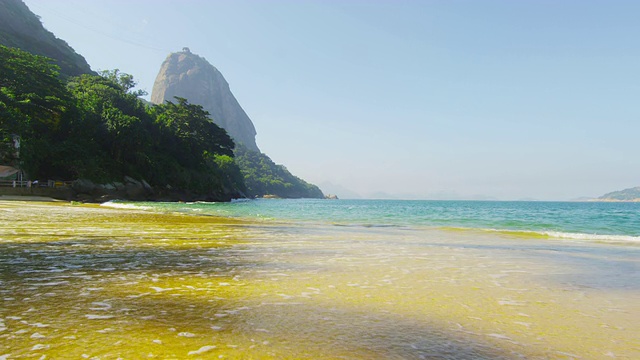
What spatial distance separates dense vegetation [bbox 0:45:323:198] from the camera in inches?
1912

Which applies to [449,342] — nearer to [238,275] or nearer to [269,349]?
[269,349]

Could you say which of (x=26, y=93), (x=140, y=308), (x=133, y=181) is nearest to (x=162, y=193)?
(x=133, y=181)

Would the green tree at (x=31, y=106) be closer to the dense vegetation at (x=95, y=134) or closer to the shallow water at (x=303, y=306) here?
the dense vegetation at (x=95, y=134)

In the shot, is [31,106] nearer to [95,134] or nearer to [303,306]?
[95,134]

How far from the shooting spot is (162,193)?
67562mm

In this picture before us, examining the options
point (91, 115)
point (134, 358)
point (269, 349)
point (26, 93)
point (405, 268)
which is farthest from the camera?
point (91, 115)

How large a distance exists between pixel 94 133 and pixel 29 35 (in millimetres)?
86109

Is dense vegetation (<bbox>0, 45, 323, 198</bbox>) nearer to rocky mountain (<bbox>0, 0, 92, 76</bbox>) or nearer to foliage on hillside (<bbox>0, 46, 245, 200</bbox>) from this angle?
foliage on hillside (<bbox>0, 46, 245, 200</bbox>)

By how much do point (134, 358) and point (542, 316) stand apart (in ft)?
16.2

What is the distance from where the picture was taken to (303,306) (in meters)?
4.92

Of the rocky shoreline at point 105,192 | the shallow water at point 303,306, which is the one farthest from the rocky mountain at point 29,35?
the shallow water at point 303,306

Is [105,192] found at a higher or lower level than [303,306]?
higher

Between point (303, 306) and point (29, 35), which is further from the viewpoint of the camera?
point (29, 35)

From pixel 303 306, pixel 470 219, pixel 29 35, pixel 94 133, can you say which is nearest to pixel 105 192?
pixel 94 133
